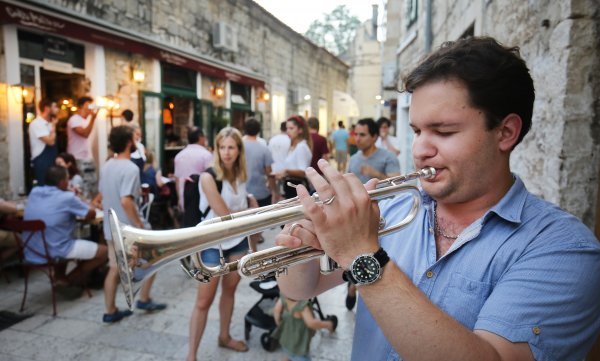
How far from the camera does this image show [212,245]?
1237 millimetres

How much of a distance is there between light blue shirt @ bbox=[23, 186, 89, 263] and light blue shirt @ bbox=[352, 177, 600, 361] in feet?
13.1

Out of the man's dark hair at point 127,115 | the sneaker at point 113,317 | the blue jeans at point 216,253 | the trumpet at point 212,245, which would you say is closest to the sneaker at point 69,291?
the sneaker at point 113,317

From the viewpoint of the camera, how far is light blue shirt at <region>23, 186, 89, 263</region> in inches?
166

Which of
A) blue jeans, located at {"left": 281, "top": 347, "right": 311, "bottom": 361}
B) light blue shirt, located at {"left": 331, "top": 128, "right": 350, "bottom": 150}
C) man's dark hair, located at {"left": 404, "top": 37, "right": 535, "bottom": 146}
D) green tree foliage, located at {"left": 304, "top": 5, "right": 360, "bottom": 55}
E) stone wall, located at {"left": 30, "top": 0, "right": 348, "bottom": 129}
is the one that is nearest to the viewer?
man's dark hair, located at {"left": 404, "top": 37, "right": 535, "bottom": 146}

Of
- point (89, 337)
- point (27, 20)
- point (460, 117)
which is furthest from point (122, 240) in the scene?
point (27, 20)

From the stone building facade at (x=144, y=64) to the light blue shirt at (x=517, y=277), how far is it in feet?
21.8

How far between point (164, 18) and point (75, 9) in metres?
2.76

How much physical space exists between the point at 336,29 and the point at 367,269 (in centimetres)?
4438

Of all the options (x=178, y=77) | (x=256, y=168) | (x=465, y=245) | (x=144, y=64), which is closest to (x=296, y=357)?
(x=465, y=245)

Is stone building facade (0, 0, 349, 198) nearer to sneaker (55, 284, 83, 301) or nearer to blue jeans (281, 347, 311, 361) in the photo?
sneaker (55, 284, 83, 301)

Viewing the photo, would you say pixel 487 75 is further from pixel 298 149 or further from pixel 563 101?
pixel 298 149

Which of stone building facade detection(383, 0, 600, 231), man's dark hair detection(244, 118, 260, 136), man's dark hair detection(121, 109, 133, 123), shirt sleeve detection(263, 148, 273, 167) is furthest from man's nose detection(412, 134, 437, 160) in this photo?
man's dark hair detection(121, 109, 133, 123)

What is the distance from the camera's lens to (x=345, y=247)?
3.41ft

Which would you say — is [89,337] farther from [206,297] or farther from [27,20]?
[27,20]
